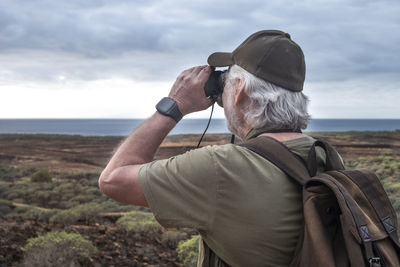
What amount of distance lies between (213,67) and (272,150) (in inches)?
22.9

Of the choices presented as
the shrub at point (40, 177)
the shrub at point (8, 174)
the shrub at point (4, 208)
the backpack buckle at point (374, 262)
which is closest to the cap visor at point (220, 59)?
the backpack buckle at point (374, 262)

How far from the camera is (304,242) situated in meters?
1.51

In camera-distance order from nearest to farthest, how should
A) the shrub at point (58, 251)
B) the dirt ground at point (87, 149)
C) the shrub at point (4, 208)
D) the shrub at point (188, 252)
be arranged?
the shrub at point (58, 251)
the shrub at point (188, 252)
the shrub at point (4, 208)
the dirt ground at point (87, 149)

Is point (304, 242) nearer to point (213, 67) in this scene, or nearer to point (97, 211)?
point (213, 67)

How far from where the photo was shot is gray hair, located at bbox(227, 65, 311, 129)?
1.77 metres

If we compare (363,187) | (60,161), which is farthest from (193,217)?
(60,161)

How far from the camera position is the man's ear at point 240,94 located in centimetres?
180

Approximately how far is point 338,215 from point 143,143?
843mm

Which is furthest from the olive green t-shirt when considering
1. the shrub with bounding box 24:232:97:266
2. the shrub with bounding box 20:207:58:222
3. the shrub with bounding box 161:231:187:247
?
the shrub with bounding box 20:207:58:222

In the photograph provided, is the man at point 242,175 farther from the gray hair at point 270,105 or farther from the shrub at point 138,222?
the shrub at point 138,222

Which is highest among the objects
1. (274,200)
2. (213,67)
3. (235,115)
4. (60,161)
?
(213,67)

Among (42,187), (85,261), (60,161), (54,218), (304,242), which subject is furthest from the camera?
(60,161)

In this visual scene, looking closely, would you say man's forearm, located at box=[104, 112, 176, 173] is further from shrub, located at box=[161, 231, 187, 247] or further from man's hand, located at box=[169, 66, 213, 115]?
shrub, located at box=[161, 231, 187, 247]

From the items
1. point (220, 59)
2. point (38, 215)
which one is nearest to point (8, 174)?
point (38, 215)
